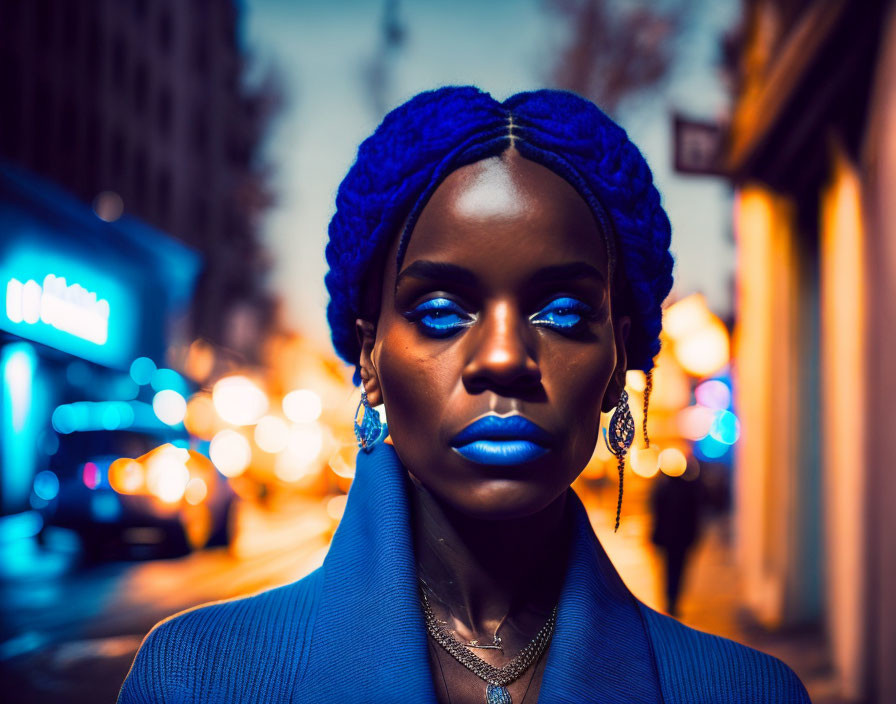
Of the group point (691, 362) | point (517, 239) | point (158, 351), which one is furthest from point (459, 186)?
point (158, 351)

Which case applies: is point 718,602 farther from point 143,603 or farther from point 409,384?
point 409,384

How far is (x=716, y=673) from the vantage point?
161cm

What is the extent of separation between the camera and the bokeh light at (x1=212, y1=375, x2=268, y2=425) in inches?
1074

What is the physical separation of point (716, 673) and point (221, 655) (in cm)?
91

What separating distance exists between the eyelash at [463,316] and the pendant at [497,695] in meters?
0.63

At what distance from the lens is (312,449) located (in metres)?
32.2

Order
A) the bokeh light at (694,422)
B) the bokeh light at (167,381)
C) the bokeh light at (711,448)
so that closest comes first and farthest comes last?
the bokeh light at (167,381) → the bokeh light at (694,422) → the bokeh light at (711,448)

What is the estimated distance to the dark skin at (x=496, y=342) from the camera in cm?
141

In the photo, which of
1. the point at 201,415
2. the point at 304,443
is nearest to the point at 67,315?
the point at 201,415

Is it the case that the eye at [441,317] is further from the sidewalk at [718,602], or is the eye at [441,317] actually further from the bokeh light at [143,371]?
the bokeh light at [143,371]

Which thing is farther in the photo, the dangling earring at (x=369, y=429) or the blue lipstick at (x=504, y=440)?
the dangling earring at (x=369, y=429)

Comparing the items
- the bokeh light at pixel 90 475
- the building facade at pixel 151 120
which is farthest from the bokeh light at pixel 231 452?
the bokeh light at pixel 90 475

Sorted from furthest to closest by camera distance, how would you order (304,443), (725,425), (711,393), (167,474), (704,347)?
(304,443), (725,425), (711,393), (167,474), (704,347)

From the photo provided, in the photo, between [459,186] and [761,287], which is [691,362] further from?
[459,186]
